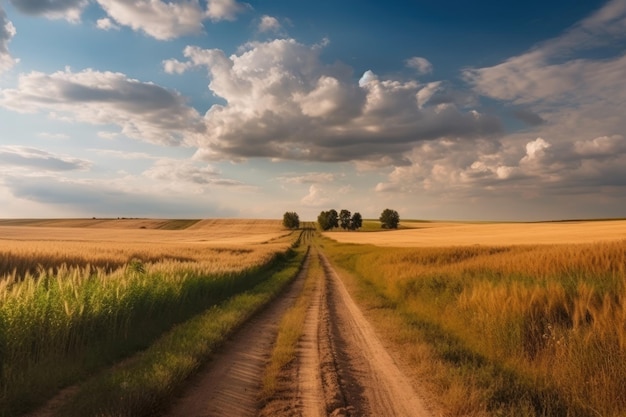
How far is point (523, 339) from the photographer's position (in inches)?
374

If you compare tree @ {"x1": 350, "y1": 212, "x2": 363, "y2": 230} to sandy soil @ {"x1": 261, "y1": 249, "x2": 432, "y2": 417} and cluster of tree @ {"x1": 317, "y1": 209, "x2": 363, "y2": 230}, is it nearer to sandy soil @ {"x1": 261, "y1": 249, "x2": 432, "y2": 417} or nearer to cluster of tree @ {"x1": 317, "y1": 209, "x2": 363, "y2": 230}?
cluster of tree @ {"x1": 317, "y1": 209, "x2": 363, "y2": 230}

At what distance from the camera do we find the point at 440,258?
28.2m

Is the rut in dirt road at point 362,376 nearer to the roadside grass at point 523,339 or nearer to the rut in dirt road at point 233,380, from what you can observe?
the roadside grass at point 523,339

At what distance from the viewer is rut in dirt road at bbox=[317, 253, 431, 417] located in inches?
263

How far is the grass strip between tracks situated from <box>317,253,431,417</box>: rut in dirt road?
8.08ft


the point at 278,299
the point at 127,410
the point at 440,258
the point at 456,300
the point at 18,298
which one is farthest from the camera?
the point at 440,258

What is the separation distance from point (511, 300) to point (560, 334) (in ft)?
6.64

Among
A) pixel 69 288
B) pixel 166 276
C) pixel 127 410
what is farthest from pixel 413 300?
pixel 127 410

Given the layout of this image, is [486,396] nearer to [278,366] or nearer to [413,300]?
[278,366]

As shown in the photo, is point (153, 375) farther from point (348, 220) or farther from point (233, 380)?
point (348, 220)

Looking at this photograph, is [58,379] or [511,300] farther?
[511,300]

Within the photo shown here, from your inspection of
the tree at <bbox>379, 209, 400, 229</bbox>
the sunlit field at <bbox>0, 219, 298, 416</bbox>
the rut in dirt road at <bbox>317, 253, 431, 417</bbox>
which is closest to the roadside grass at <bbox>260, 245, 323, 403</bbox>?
the rut in dirt road at <bbox>317, 253, 431, 417</bbox>

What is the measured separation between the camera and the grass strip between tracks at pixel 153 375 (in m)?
6.23

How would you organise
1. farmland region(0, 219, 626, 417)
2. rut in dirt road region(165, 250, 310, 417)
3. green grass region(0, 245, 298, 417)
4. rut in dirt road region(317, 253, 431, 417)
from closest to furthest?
1. rut in dirt road region(165, 250, 310, 417)
2. rut in dirt road region(317, 253, 431, 417)
3. farmland region(0, 219, 626, 417)
4. green grass region(0, 245, 298, 417)
